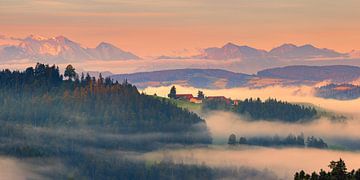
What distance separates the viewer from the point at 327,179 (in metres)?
157

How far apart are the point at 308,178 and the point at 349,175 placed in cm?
555

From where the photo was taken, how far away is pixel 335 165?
155625 millimetres

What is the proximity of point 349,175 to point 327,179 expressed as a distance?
2979 millimetres

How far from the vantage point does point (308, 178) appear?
6161 inches

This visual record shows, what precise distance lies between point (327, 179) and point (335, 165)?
2.56 meters

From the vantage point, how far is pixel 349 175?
157 m

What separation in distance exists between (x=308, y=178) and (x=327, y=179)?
8.70 feet

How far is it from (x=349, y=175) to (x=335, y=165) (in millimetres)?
2780
